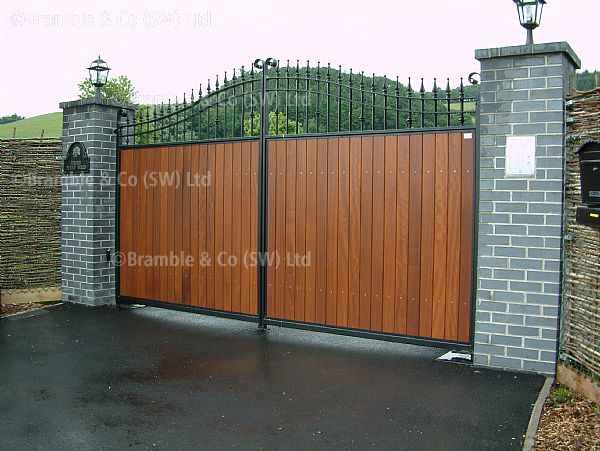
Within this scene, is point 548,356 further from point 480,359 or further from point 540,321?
point 480,359

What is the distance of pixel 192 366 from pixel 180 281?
2094 mm

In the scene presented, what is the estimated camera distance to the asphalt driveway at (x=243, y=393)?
12.1 feet

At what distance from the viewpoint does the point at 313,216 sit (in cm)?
613

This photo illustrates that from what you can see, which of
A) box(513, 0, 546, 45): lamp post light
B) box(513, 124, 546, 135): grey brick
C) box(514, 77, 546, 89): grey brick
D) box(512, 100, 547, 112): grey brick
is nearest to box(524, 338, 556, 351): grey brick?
box(513, 124, 546, 135): grey brick

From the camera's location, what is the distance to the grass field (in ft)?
98.5

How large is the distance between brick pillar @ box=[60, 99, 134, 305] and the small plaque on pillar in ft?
0.20

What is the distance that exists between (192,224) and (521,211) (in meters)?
3.54

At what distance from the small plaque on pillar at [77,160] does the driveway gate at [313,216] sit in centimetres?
41

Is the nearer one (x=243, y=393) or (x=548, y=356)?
(x=243, y=393)

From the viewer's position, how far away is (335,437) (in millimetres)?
3686

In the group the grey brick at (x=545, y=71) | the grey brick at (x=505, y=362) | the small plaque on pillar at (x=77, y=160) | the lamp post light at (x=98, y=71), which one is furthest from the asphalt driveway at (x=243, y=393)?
the lamp post light at (x=98, y=71)

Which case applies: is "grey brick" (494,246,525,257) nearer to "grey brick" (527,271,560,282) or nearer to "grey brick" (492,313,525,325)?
"grey brick" (527,271,560,282)

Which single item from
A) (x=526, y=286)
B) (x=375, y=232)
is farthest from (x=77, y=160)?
(x=526, y=286)

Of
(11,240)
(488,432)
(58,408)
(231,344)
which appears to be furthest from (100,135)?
(488,432)
